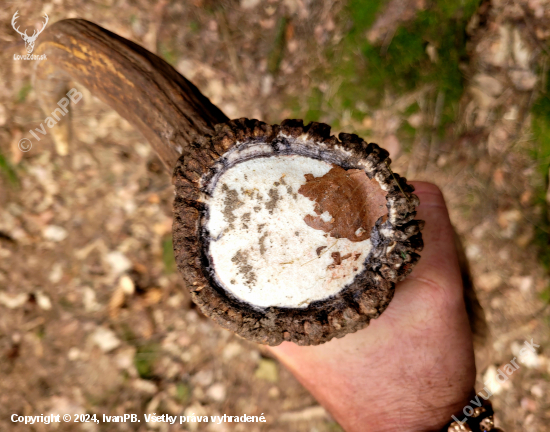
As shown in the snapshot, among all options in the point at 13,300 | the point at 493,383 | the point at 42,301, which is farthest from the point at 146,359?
the point at 493,383

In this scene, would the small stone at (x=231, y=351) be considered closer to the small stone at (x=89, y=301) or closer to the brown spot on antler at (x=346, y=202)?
the small stone at (x=89, y=301)

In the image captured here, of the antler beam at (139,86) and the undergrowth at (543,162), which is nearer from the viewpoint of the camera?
the antler beam at (139,86)

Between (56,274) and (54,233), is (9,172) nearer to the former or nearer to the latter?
(54,233)

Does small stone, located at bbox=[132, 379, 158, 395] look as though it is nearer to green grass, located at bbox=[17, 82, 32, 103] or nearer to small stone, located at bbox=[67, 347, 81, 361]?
small stone, located at bbox=[67, 347, 81, 361]

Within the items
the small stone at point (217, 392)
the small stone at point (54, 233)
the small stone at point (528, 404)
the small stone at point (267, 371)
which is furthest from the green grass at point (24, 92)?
the small stone at point (528, 404)

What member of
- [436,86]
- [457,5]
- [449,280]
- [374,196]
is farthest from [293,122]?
[457,5]

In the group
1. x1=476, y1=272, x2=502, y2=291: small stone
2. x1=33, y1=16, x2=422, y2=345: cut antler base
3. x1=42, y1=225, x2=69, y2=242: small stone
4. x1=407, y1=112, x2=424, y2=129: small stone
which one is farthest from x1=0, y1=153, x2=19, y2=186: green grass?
x1=476, y1=272, x2=502, y2=291: small stone
